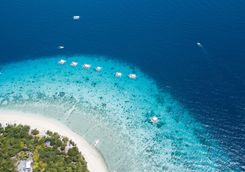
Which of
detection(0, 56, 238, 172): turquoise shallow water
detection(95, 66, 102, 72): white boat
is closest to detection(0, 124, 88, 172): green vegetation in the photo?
detection(0, 56, 238, 172): turquoise shallow water

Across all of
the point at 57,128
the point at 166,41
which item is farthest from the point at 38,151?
the point at 166,41

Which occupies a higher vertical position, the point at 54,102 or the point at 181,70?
the point at 181,70

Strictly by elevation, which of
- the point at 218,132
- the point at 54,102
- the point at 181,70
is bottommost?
the point at 218,132

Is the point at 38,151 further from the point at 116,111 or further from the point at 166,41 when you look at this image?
the point at 166,41

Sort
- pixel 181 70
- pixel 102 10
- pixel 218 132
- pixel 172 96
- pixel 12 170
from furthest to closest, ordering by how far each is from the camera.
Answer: pixel 102 10
pixel 181 70
pixel 172 96
pixel 218 132
pixel 12 170

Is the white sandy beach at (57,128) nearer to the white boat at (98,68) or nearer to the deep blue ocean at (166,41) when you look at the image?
the white boat at (98,68)

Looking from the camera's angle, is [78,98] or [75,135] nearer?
[75,135]

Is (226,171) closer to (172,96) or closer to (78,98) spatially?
(172,96)

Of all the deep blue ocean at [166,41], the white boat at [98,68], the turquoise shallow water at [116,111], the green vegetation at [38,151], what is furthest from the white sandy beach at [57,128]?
the deep blue ocean at [166,41]

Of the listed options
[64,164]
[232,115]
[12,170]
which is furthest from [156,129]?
[12,170]
